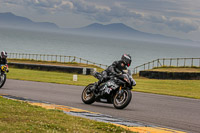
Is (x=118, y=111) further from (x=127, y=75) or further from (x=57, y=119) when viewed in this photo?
(x=57, y=119)

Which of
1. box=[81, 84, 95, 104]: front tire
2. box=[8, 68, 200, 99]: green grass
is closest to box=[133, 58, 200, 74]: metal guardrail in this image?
box=[8, 68, 200, 99]: green grass

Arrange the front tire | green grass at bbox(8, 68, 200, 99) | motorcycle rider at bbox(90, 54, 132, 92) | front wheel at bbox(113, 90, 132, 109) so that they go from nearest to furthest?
front wheel at bbox(113, 90, 132, 109) → motorcycle rider at bbox(90, 54, 132, 92) → the front tire → green grass at bbox(8, 68, 200, 99)

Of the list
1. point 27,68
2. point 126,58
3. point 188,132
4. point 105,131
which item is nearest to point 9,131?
point 105,131

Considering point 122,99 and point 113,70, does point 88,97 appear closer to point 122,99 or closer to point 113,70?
point 113,70

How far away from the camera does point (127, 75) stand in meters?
11.4

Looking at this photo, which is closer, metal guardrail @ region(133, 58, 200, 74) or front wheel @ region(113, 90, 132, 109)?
front wheel @ region(113, 90, 132, 109)

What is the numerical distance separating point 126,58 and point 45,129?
555 centimetres

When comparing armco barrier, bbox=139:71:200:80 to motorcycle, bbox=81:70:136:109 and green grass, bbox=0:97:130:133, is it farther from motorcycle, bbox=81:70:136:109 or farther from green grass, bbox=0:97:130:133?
green grass, bbox=0:97:130:133

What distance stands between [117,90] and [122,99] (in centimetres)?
35

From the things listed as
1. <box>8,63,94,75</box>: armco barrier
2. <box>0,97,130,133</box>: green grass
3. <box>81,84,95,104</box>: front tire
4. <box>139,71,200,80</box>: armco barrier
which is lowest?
<box>0,97,130,133</box>: green grass

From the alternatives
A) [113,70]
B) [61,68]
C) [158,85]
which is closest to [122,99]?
[113,70]

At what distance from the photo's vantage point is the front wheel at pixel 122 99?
1103cm

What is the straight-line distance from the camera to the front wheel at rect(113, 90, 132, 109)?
11.0 meters

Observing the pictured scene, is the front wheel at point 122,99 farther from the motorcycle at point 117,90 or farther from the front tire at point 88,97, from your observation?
the front tire at point 88,97
